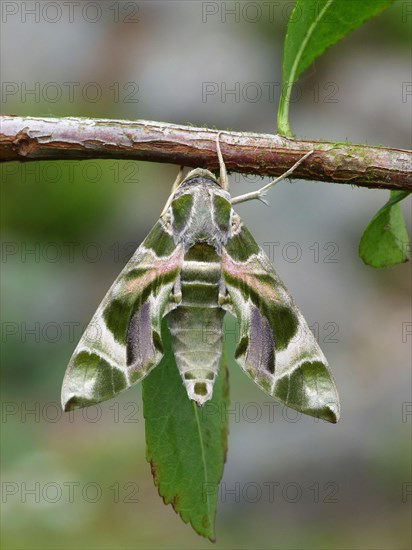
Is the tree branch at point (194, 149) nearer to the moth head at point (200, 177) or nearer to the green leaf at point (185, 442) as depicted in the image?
the moth head at point (200, 177)

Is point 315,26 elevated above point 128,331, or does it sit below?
above

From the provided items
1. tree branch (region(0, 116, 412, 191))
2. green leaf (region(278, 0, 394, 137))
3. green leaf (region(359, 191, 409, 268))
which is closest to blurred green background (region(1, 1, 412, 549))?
green leaf (region(359, 191, 409, 268))

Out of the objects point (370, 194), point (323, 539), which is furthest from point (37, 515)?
point (370, 194)

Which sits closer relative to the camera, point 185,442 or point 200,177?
point 185,442

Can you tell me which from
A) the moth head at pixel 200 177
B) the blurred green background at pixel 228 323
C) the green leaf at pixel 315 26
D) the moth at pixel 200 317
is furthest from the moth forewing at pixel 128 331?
the blurred green background at pixel 228 323

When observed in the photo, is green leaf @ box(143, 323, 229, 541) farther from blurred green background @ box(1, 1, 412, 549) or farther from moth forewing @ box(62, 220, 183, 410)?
blurred green background @ box(1, 1, 412, 549)

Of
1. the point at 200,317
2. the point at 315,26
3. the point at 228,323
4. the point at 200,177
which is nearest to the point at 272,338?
the point at 200,317

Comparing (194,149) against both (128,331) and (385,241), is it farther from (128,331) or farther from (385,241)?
(385,241)
